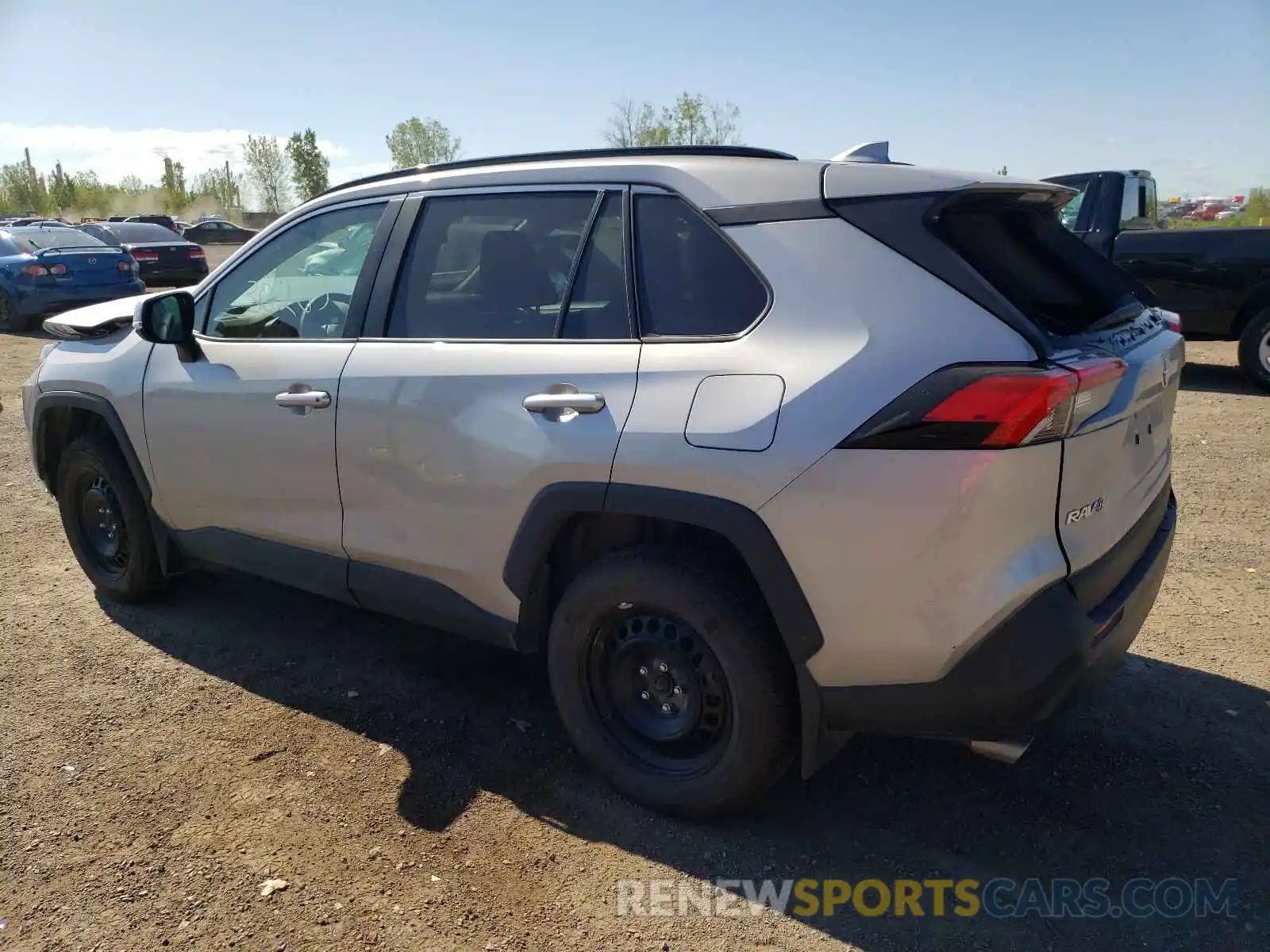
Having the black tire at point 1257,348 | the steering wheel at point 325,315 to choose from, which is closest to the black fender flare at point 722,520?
the steering wheel at point 325,315

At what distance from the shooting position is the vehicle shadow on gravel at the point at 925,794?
2.51 m

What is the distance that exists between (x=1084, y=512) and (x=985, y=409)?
1.41 ft

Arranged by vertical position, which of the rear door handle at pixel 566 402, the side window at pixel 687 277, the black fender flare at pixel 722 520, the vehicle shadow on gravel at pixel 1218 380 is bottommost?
the vehicle shadow on gravel at pixel 1218 380

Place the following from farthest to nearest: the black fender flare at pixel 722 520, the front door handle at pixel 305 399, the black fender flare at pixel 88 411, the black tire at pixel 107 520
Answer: the black tire at pixel 107 520 → the black fender flare at pixel 88 411 → the front door handle at pixel 305 399 → the black fender flare at pixel 722 520

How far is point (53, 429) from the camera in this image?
4.55 meters

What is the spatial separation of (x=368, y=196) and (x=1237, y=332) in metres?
8.47

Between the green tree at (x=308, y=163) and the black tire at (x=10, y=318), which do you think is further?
the green tree at (x=308, y=163)

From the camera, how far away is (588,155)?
10.1ft

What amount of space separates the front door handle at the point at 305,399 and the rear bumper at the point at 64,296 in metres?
12.3

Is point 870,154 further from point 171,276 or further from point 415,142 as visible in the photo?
point 415,142

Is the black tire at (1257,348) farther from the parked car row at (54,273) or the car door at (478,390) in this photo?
the parked car row at (54,273)

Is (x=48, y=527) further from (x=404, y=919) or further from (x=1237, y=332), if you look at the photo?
(x=1237, y=332)

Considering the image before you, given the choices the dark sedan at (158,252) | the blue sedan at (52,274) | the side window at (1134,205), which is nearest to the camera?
the side window at (1134,205)

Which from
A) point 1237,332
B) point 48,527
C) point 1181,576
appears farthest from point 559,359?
point 1237,332
